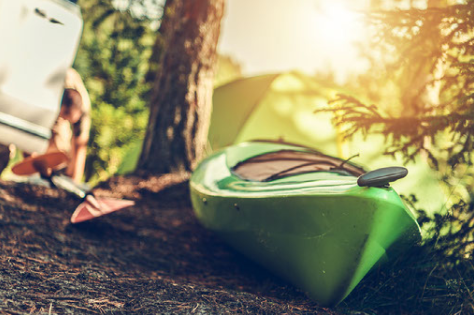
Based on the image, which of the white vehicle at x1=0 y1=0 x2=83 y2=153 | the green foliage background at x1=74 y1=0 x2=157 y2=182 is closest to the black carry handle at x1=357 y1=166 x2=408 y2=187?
the white vehicle at x1=0 y1=0 x2=83 y2=153

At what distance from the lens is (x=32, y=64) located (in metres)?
2.72

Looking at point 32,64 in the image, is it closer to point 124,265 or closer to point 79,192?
point 79,192

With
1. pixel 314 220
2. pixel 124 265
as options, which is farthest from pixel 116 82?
pixel 314 220

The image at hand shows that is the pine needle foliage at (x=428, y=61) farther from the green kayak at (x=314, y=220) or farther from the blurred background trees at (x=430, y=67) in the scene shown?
the green kayak at (x=314, y=220)

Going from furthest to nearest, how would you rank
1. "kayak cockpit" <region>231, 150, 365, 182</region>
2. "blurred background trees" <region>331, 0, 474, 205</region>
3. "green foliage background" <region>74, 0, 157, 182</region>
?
"green foliage background" <region>74, 0, 157, 182</region>
"kayak cockpit" <region>231, 150, 365, 182</region>
"blurred background trees" <region>331, 0, 474, 205</region>

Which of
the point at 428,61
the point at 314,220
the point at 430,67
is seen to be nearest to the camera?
the point at 314,220

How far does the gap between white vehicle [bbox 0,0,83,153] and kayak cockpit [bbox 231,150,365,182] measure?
1418 mm

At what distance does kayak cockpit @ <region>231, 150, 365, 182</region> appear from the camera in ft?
9.00

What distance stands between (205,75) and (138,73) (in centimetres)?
219

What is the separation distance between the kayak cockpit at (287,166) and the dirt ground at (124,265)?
2.14ft

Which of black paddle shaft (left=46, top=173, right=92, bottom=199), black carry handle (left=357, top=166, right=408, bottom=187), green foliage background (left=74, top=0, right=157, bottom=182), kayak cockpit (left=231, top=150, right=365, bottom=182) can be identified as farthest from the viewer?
green foliage background (left=74, top=0, right=157, bottom=182)

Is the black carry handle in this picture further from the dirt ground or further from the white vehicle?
the white vehicle

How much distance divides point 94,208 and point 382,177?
2.19m

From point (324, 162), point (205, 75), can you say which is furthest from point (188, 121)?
point (324, 162)
